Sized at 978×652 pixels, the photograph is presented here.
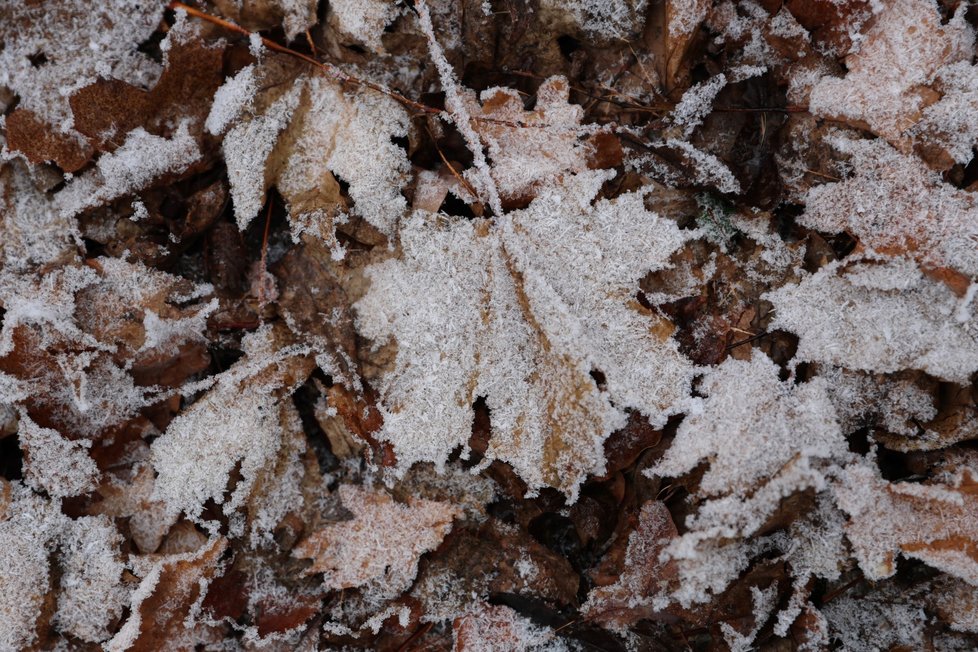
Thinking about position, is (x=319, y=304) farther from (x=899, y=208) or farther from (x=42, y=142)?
(x=899, y=208)

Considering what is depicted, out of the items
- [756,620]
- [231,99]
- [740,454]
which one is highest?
[231,99]

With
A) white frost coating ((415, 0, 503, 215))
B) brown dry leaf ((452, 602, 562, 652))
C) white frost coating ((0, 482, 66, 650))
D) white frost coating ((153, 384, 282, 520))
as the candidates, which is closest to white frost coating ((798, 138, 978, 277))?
white frost coating ((415, 0, 503, 215))

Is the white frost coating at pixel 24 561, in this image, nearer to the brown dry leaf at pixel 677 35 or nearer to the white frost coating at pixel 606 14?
the white frost coating at pixel 606 14

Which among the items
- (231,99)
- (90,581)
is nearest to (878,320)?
(231,99)

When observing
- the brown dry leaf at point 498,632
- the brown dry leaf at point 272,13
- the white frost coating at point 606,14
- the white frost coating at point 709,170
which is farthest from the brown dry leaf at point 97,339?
the white frost coating at point 709,170

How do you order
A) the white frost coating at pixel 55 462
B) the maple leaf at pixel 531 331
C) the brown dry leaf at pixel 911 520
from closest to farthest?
the brown dry leaf at pixel 911 520 → the maple leaf at pixel 531 331 → the white frost coating at pixel 55 462

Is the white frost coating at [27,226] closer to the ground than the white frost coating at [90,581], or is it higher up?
higher up
